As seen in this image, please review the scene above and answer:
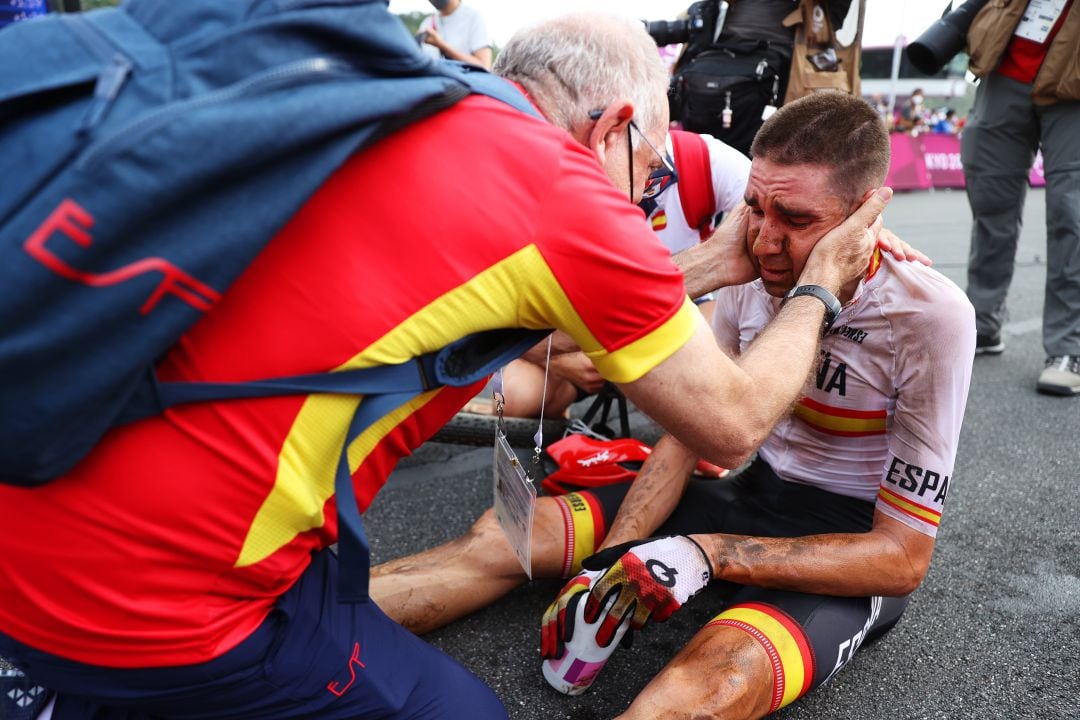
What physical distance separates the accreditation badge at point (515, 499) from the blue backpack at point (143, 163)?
853mm

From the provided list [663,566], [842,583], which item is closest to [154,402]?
[663,566]

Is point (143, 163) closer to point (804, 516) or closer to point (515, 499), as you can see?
point (515, 499)

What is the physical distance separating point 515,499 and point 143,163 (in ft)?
3.72

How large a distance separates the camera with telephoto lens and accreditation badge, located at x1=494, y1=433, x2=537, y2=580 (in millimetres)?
2868

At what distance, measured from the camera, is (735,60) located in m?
3.88

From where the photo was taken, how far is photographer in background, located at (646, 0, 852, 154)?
3.84m

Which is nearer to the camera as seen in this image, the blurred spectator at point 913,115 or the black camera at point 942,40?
the black camera at point 942,40

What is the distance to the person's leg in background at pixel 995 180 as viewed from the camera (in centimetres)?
394

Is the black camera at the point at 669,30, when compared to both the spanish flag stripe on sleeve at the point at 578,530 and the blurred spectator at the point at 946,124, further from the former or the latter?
the blurred spectator at the point at 946,124

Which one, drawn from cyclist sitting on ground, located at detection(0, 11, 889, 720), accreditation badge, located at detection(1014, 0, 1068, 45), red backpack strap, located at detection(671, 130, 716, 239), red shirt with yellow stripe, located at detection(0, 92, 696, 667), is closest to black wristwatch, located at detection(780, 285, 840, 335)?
cyclist sitting on ground, located at detection(0, 11, 889, 720)

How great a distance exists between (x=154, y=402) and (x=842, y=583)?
1.52 meters

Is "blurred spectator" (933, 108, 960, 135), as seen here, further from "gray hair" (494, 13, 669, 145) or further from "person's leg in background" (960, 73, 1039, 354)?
"gray hair" (494, 13, 669, 145)

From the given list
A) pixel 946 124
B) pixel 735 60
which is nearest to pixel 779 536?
pixel 735 60

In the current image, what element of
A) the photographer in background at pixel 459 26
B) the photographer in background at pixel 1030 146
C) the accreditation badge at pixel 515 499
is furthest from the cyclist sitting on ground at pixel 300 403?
the photographer in background at pixel 459 26
